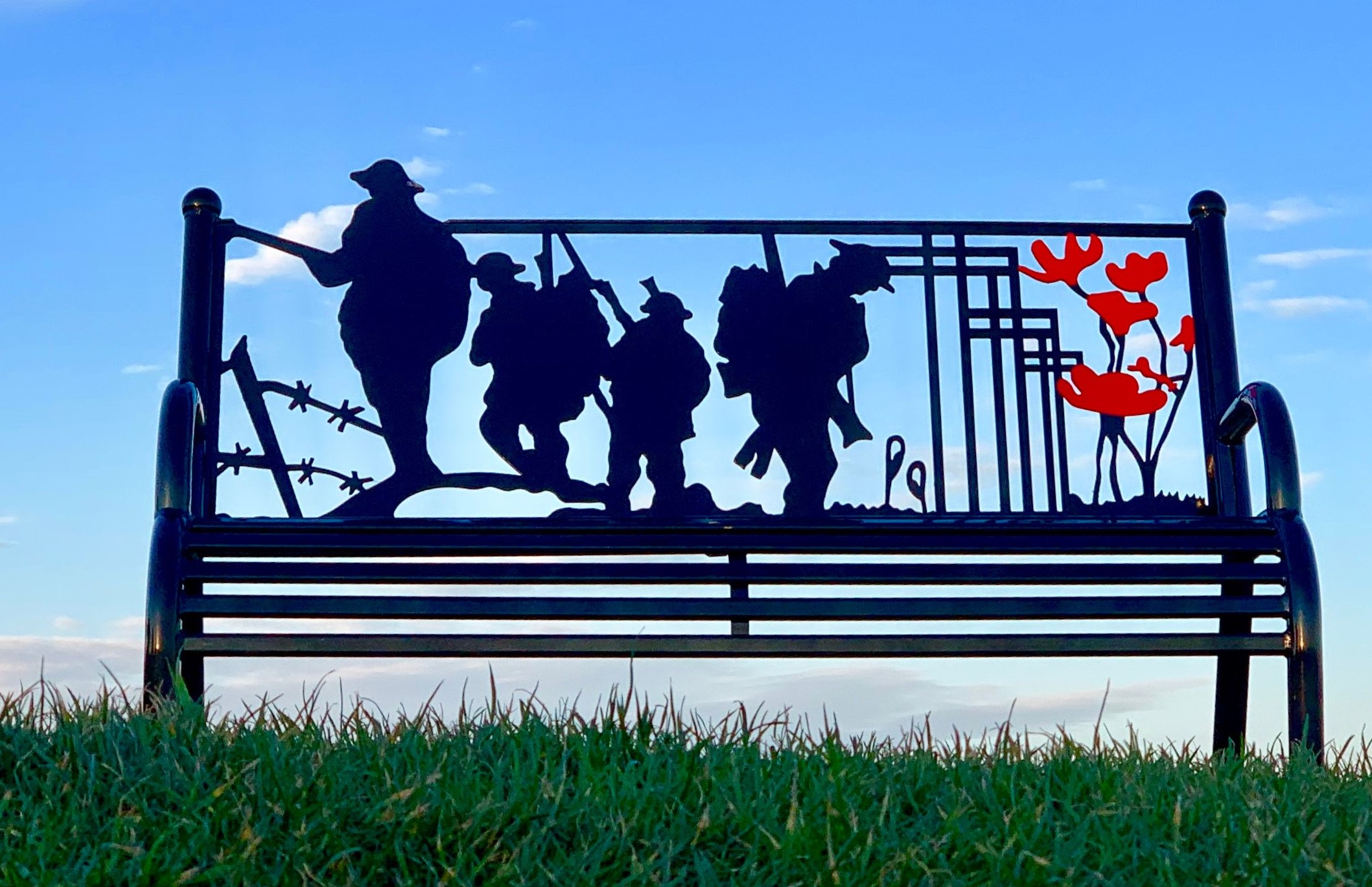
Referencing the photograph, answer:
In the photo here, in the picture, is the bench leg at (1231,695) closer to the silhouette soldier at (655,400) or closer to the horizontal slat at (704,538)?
the horizontal slat at (704,538)

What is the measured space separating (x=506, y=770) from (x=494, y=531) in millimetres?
1093

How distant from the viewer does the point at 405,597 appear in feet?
10.8

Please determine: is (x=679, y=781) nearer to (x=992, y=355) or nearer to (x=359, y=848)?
(x=359, y=848)

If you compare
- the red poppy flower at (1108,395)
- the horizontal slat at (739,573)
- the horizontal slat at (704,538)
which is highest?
the red poppy flower at (1108,395)

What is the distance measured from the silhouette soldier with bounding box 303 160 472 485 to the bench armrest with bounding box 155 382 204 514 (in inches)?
22.9

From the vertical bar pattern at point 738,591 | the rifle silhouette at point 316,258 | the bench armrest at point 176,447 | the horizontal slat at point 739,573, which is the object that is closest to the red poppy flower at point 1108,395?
the horizontal slat at point 739,573

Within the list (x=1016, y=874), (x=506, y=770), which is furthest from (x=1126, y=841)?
(x=506, y=770)

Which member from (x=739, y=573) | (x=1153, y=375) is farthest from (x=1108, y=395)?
(x=739, y=573)

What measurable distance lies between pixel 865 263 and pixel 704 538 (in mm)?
1229

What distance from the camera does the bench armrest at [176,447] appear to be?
11.3ft

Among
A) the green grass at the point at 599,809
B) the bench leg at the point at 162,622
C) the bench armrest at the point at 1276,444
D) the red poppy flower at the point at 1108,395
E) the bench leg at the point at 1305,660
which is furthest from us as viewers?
the red poppy flower at the point at 1108,395

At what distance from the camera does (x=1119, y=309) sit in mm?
4410

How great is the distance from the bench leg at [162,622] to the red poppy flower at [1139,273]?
2734 millimetres

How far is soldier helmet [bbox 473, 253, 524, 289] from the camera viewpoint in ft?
13.9
